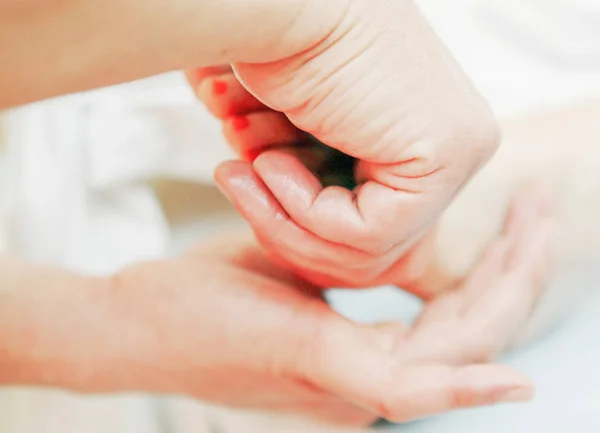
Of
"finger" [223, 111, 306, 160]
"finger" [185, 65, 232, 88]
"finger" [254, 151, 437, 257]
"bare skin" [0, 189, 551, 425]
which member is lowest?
"bare skin" [0, 189, 551, 425]

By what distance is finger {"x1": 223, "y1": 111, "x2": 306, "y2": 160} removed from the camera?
555 mm

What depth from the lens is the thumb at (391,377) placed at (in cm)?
50

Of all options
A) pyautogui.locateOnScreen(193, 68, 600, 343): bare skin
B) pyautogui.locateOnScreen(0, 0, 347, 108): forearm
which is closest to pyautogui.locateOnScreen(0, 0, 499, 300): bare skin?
pyautogui.locateOnScreen(0, 0, 347, 108): forearm

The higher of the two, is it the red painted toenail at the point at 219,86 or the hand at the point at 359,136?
the red painted toenail at the point at 219,86

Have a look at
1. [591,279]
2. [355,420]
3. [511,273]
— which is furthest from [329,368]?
[591,279]

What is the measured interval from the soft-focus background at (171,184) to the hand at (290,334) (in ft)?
0.19

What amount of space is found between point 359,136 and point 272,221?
99 mm

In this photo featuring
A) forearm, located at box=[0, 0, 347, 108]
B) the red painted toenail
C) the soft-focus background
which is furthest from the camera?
the soft-focus background

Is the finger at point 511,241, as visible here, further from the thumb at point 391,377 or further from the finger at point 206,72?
the finger at point 206,72

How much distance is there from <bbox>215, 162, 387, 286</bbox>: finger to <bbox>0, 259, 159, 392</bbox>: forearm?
18 centimetres

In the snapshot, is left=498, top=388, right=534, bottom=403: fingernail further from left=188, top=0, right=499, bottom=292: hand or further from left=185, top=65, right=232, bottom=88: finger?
left=185, top=65, right=232, bottom=88: finger

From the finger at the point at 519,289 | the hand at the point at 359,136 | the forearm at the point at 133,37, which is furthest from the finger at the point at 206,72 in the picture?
the finger at the point at 519,289

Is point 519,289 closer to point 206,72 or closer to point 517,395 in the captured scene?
point 517,395

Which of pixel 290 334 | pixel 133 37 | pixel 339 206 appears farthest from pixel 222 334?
pixel 133 37
